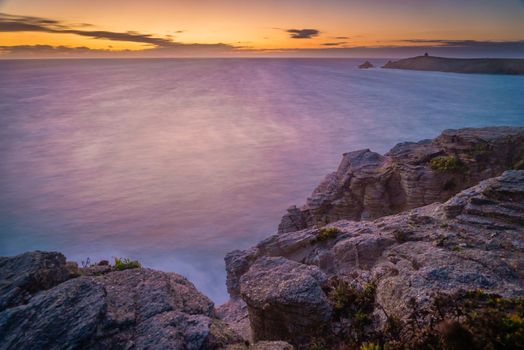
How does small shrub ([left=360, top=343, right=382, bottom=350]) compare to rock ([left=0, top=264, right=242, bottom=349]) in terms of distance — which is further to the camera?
rock ([left=0, top=264, right=242, bottom=349])

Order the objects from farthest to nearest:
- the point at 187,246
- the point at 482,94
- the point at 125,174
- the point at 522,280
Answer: the point at 482,94 < the point at 125,174 < the point at 187,246 < the point at 522,280

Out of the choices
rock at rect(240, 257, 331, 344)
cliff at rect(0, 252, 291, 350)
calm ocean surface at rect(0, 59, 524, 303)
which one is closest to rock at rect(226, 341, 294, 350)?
cliff at rect(0, 252, 291, 350)

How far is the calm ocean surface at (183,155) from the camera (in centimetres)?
3731

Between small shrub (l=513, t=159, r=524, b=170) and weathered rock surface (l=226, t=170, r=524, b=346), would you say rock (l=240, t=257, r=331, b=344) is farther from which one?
small shrub (l=513, t=159, r=524, b=170)

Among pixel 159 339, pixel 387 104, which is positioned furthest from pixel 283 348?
pixel 387 104

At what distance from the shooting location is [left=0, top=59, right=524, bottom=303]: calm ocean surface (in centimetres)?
3731

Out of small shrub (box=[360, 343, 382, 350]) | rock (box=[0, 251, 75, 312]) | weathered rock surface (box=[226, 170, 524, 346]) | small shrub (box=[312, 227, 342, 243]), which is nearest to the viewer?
small shrub (box=[360, 343, 382, 350])

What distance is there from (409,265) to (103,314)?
9559mm

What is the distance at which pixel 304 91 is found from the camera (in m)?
118

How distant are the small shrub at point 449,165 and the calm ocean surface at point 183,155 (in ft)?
62.9

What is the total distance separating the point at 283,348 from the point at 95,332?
15.8ft

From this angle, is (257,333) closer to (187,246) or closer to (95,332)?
(95,332)

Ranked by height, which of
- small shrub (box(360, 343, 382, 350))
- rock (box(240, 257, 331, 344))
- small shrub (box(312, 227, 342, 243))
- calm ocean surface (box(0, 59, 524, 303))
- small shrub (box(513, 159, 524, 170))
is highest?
small shrub (box(513, 159, 524, 170))

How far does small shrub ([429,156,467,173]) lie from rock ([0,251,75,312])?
812 inches
